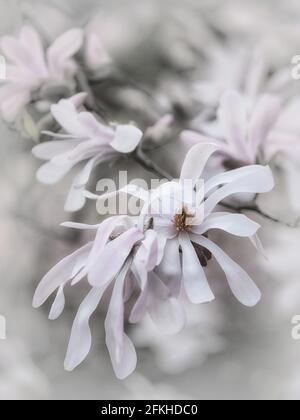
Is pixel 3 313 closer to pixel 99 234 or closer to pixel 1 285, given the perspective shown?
pixel 1 285

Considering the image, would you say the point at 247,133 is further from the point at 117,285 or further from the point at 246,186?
the point at 117,285

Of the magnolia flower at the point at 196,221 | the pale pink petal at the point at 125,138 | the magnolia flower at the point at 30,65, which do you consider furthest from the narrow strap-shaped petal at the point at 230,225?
the magnolia flower at the point at 30,65

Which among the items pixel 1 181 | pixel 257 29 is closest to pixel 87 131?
pixel 1 181

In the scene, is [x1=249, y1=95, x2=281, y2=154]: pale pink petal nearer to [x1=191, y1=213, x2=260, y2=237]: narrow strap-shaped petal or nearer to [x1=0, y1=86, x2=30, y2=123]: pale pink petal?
[x1=191, y1=213, x2=260, y2=237]: narrow strap-shaped petal

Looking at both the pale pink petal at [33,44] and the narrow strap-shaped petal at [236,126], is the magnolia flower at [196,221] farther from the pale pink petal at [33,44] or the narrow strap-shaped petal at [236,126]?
the pale pink petal at [33,44]

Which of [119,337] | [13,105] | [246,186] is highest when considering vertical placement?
[13,105]

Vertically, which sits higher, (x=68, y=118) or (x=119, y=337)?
(x=68, y=118)

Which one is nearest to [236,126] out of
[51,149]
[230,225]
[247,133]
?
[247,133]
